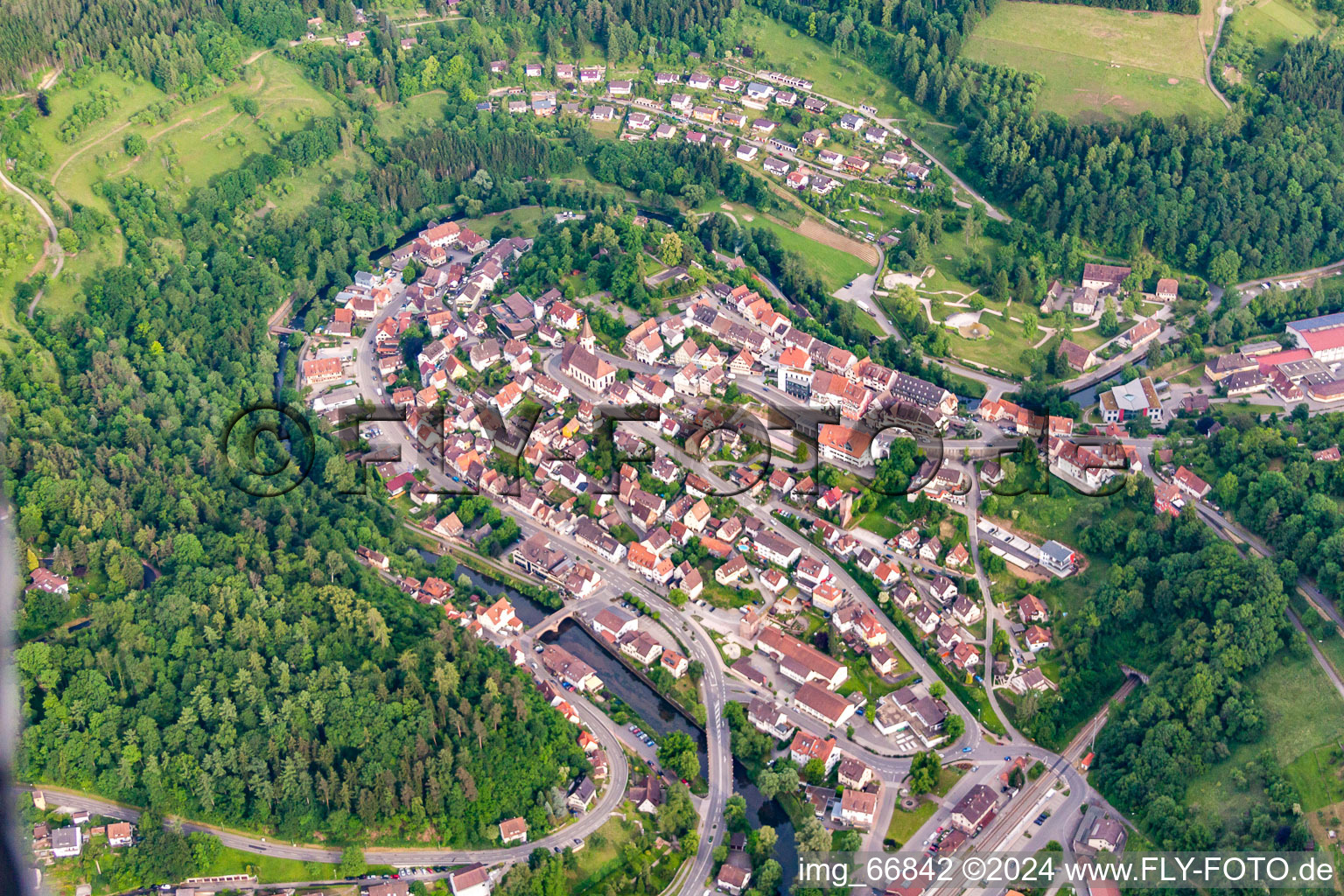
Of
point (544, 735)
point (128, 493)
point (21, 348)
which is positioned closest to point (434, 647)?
point (544, 735)

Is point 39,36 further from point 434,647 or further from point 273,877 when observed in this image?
point 273,877

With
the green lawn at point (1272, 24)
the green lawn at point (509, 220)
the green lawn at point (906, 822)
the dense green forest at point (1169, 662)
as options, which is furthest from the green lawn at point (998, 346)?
the green lawn at point (1272, 24)

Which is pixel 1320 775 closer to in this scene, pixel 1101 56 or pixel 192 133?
pixel 1101 56

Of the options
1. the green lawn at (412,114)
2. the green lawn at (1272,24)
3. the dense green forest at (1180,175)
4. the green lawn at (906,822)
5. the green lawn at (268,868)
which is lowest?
the green lawn at (268,868)

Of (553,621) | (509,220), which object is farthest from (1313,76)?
(553,621)

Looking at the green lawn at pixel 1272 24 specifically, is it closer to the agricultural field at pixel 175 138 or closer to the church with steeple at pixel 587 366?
the church with steeple at pixel 587 366
